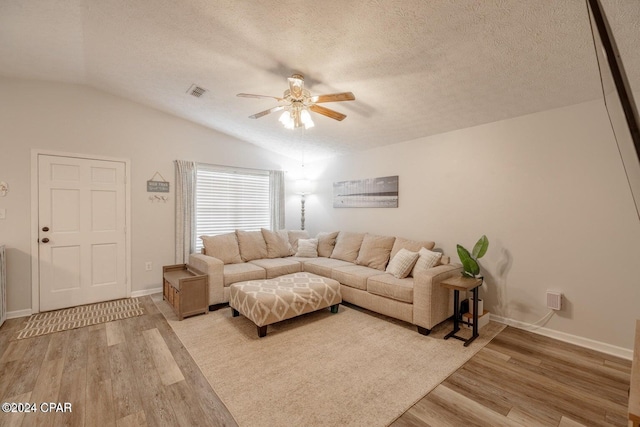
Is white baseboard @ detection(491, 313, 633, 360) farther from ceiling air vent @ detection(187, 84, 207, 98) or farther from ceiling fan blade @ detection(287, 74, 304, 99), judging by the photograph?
ceiling air vent @ detection(187, 84, 207, 98)

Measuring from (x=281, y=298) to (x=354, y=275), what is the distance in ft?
3.75

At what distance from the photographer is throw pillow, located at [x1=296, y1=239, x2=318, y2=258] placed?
4.79 meters

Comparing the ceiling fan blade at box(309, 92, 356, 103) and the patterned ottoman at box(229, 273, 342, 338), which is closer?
the ceiling fan blade at box(309, 92, 356, 103)

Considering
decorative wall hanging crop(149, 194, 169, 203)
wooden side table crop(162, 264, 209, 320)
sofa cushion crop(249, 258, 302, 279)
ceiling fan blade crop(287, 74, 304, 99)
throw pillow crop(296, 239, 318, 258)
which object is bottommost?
wooden side table crop(162, 264, 209, 320)

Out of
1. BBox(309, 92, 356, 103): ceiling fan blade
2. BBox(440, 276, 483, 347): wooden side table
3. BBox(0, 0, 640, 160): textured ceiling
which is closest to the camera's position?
BBox(0, 0, 640, 160): textured ceiling

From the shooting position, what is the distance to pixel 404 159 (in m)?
4.17

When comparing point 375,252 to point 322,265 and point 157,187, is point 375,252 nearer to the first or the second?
point 322,265

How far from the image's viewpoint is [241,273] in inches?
148

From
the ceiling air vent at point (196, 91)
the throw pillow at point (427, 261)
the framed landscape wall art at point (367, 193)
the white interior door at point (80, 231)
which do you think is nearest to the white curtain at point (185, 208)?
the white interior door at point (80, 231)

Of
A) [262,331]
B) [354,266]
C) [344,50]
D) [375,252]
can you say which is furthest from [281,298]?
[344,50]

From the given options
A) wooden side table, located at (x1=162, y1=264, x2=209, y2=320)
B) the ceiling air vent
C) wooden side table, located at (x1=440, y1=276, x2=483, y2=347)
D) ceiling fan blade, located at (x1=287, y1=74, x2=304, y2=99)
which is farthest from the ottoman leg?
the ceiling air vent

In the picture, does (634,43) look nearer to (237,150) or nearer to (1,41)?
(237,150)

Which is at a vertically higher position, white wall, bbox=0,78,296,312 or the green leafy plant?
white wall, bbox=0,78,296,312

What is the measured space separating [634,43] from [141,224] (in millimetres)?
5556
